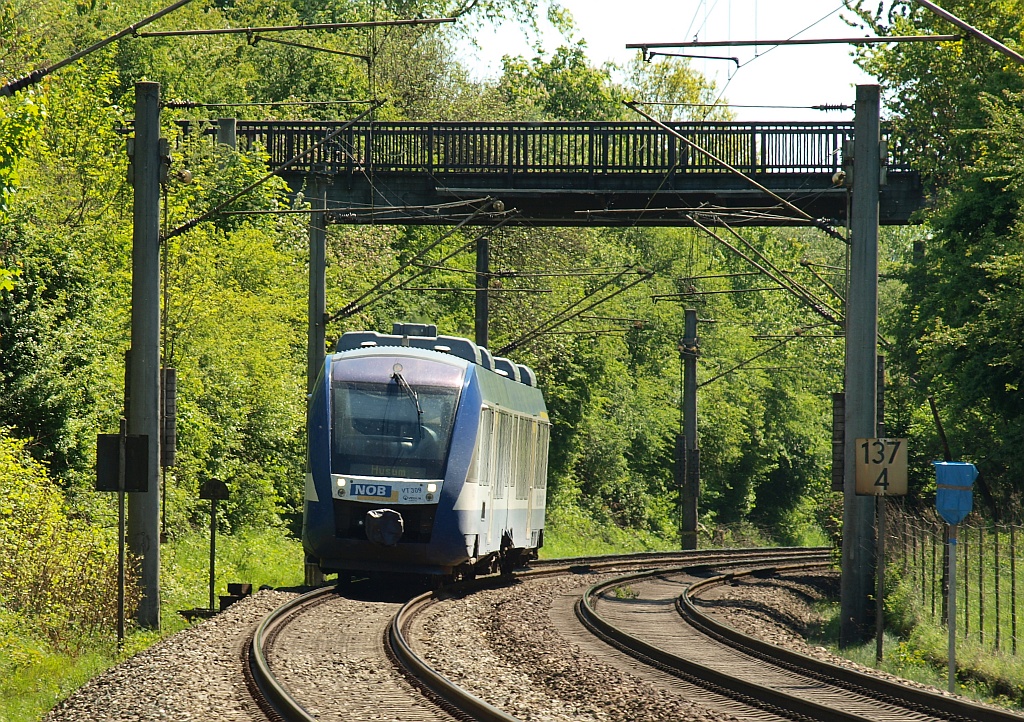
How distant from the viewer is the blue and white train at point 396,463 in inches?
723

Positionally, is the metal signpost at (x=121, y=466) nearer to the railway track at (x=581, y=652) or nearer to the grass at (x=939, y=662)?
the railway track at (x=581, y=652)

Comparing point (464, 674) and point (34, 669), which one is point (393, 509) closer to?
point (464, 674)

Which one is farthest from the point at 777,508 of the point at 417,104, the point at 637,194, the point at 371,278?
the point at 637,194

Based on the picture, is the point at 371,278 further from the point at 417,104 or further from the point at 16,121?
the point at 16,121

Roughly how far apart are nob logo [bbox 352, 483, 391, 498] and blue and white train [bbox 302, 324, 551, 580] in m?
0.01

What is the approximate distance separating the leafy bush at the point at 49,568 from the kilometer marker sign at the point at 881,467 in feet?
29.2

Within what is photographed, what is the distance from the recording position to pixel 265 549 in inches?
1101

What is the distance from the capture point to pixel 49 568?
15.9 meters

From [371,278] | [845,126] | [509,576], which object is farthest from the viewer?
[371,278]

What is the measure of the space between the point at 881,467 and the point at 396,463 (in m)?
6.12

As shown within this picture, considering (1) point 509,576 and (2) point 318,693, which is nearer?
(2) point 318,693

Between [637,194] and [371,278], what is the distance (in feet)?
46.3

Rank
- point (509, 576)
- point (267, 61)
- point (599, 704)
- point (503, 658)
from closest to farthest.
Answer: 1. point (599, 704)
2. point (503, 658)
3. point (509, 576)
4. point (267, 61)

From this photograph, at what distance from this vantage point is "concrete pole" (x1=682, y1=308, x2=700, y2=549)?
40.1m
